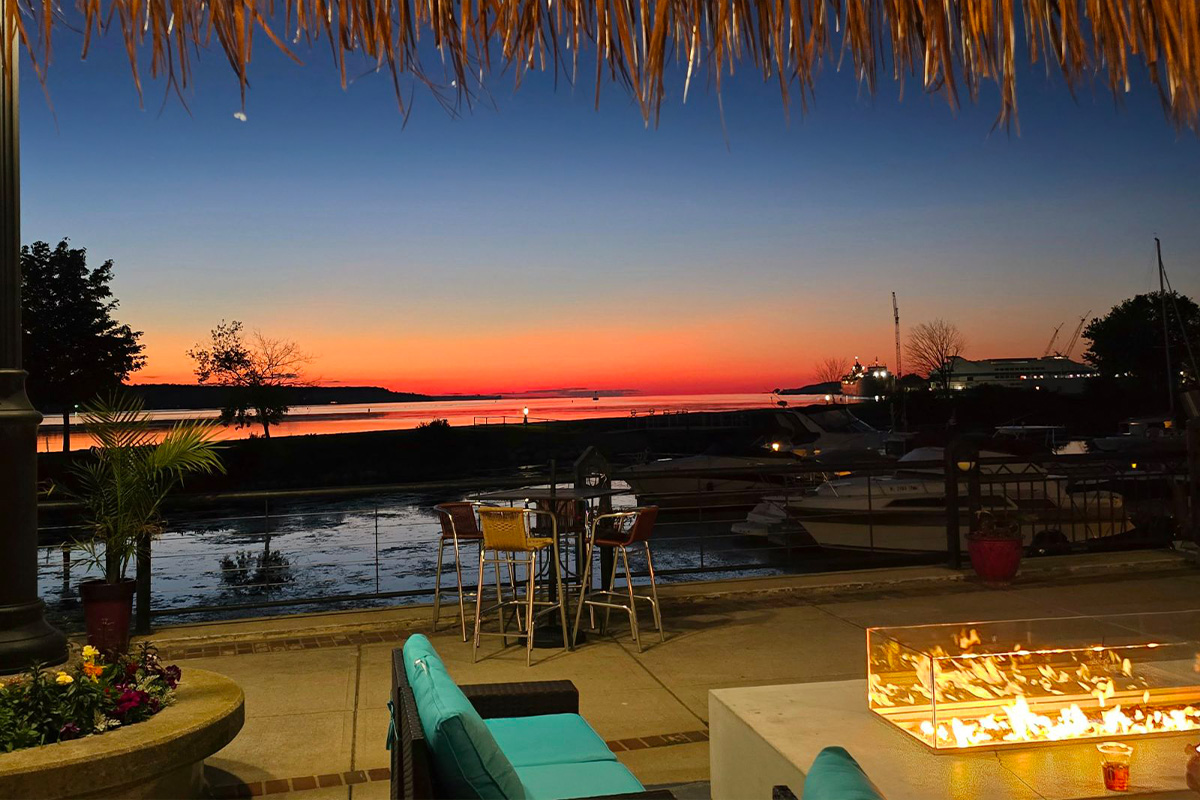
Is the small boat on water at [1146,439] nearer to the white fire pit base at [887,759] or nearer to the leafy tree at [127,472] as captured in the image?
the leafy tree at [127,472]

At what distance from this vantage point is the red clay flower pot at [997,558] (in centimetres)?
800

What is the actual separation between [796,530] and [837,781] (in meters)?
18.0

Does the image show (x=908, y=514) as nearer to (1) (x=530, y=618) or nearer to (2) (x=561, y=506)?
(2) (x=561, y=506)

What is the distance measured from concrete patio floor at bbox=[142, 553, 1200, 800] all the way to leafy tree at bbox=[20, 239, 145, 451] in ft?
83.9

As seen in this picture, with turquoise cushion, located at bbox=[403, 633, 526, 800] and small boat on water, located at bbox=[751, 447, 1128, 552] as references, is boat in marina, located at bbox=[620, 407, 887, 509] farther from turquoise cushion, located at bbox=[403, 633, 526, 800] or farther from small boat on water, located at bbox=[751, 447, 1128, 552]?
turquoise cushion, located at bbox=[403, 633, 526, 800]

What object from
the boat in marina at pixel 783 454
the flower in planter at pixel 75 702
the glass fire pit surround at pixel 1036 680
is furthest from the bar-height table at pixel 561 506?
the boat in marina at pixel 783 454

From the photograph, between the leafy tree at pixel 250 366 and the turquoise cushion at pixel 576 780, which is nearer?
the turquoise cushion at pixel 576 780

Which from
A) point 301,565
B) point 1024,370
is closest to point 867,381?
point 301,565

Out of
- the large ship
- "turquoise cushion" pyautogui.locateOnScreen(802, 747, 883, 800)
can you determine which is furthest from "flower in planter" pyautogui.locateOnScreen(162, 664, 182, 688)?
the large ship

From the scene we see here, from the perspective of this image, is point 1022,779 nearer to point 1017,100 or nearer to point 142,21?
point 1017,100

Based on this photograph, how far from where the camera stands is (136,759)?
3.13m

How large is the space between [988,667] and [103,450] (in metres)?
5.54

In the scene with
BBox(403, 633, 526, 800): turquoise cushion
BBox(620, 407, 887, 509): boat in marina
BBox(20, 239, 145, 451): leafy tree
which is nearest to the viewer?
BBox(403, 633, 526, 800): turquoise cushion

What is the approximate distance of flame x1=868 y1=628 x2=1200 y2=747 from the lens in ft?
10.4
